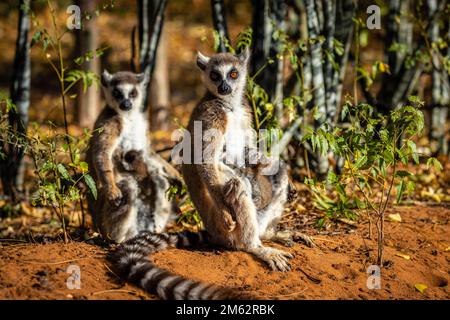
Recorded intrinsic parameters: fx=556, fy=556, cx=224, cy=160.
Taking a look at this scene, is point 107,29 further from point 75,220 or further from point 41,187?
point 41,187

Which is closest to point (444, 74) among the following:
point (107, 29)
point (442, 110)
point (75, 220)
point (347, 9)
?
point (442, 110)

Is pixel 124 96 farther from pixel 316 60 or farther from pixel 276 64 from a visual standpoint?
pixel 316 60

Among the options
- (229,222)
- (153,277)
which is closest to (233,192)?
(229,222)

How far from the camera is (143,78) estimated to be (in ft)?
23.9

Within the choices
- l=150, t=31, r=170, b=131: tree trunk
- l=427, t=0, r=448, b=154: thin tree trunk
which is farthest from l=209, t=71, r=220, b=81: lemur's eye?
l=150, t=31, r=170, b=131: tree trunk

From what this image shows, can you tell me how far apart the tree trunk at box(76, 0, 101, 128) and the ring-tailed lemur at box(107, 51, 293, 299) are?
19.9ft

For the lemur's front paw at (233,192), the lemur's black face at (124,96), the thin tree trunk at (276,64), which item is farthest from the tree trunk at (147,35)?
the lemur's front paw at (233,192)

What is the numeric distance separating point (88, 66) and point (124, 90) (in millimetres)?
5332

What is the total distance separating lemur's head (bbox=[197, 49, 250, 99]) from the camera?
18.7 feet

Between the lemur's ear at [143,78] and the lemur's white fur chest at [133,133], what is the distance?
0.40 meters

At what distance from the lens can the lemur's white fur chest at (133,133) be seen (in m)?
7.05
